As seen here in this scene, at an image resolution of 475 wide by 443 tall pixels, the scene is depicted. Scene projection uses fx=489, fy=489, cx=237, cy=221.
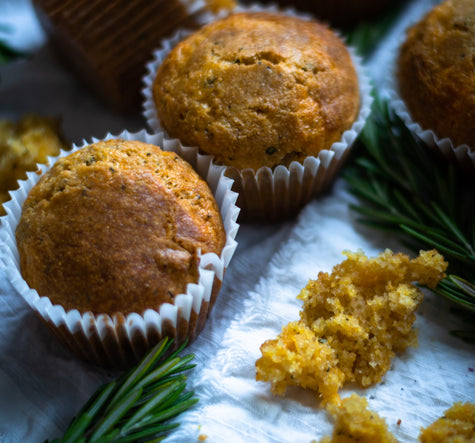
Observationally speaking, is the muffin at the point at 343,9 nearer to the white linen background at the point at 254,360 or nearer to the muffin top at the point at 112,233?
the white linen background at the point at 254,360

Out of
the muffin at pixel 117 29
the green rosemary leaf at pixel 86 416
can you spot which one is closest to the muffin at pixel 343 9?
the muffin at pixel 117 29

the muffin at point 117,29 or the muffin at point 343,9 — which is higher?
the muffin at point 117,29

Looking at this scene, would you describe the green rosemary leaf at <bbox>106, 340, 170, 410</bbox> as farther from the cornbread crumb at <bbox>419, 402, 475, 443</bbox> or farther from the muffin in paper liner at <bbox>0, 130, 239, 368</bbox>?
the cornbread crumb at <bbox>419, 402, 475, 443</bbox>

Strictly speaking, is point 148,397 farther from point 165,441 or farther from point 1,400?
point 1,400

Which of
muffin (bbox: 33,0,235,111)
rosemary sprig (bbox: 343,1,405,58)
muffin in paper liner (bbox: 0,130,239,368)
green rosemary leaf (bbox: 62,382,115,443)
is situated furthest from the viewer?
rosemary sprig (bbox: 343,1,405,58)

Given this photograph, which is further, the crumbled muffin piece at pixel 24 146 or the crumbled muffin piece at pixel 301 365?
the crumbled muffin piece at pixel 24 146

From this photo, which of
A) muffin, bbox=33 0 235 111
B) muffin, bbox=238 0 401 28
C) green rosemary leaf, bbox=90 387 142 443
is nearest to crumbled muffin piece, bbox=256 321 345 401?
green rosemary leaf, bbox=90 387 142 443
